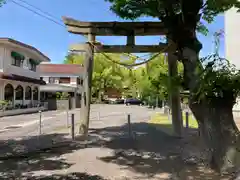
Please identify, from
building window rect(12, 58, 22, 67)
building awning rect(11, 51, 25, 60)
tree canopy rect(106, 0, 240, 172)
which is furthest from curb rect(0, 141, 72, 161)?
building window rect(12, 58, 22, 67)

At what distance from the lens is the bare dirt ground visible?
5668 millimetres

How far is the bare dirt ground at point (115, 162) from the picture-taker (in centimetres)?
567

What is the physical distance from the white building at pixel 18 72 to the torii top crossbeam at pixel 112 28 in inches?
582

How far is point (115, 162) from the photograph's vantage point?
22.0ft

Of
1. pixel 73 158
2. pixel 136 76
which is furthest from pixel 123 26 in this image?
pixel 136 76

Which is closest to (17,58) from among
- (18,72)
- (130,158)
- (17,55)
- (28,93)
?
(17,55)

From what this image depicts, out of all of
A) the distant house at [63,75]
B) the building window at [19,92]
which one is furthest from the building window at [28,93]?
the distant house at [63,75]

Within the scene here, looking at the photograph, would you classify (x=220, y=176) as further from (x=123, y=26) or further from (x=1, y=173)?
(x=123, y=26)

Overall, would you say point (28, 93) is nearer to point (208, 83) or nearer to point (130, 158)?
point (130, 158)

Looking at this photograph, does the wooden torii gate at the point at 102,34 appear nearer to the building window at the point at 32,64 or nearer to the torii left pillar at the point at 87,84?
the torii left pillar at the point at 87,84

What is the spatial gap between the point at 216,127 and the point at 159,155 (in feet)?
7.98

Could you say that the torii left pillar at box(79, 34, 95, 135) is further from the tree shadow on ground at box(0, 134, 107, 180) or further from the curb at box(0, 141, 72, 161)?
the curb at box(0, 141, 72, 161)

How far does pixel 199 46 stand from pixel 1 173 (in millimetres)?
5115

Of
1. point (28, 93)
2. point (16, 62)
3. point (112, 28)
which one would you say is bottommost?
point (28, 93)
